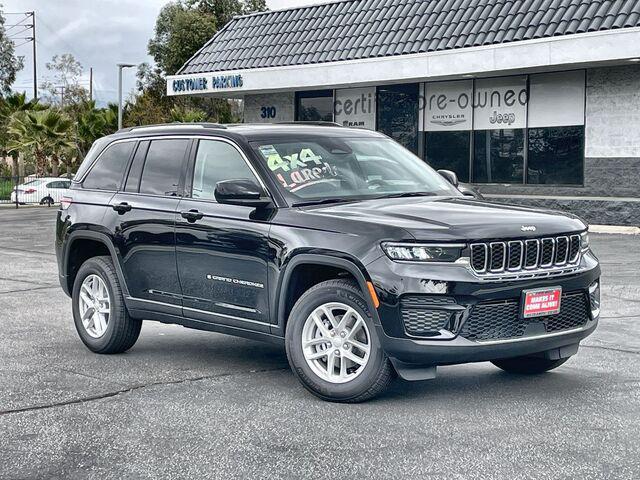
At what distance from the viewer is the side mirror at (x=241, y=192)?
7.02m

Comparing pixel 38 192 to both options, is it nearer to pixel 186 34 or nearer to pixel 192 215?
pixel 186 34

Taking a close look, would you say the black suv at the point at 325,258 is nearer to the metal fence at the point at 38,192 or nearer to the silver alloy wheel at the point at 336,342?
the silver alloy wheel at the point at 336,342

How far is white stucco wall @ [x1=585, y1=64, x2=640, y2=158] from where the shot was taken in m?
23.8

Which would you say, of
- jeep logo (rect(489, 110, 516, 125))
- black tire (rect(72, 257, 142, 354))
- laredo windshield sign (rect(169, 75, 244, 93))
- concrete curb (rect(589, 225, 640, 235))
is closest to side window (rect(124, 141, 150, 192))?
black tire (rect(72, 257, 142, 354))

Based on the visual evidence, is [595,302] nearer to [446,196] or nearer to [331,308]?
[446,196]

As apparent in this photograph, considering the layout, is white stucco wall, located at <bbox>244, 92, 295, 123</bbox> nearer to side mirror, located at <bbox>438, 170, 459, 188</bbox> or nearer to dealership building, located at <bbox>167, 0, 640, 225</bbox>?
dealership building, located at <bbox>167, 0, 640, 225</bbox>

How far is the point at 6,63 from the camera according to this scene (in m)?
79.5

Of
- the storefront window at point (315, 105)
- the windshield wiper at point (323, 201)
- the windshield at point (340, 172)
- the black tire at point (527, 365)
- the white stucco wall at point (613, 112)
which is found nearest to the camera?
the windshield wiper at point (323, 201)

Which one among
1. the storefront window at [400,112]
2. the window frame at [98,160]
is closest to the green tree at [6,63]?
the storefront window at [400,112]

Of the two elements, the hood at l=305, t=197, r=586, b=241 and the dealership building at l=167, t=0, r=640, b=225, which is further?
the dealership building at l=167, t=0, r=640, b=225

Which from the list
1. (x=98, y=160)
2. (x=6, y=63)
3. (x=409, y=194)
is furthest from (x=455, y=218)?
(x=6, y=63)

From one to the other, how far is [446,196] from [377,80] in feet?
66.8

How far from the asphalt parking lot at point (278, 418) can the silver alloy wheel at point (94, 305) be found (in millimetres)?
257

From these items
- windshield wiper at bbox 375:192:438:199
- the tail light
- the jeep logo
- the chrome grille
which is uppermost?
the jeep logo
